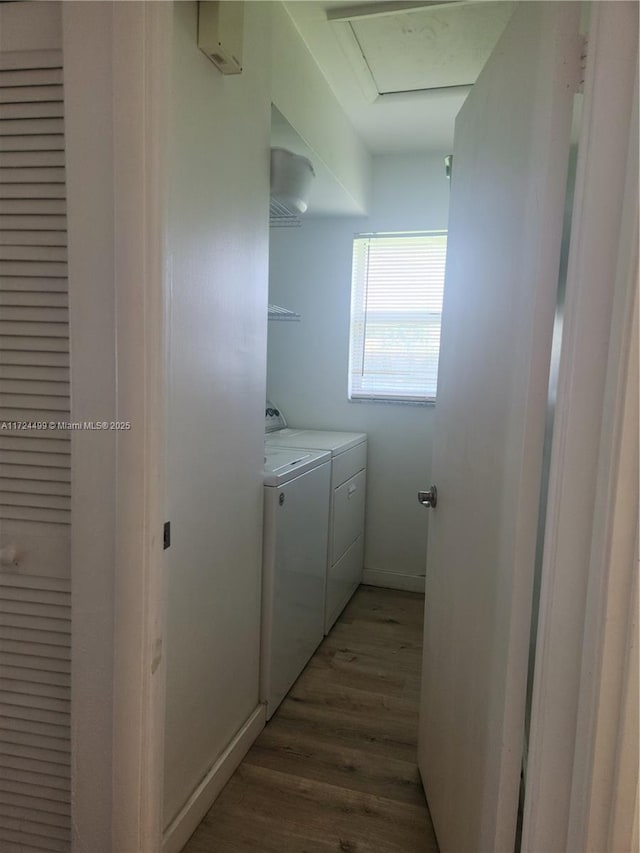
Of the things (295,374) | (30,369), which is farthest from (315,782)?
(295,374)

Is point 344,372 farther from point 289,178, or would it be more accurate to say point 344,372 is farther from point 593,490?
point 593,490

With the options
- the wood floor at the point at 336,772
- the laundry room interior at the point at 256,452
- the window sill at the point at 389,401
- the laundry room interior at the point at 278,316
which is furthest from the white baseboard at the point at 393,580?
the laundry room interior at the point at 256,452

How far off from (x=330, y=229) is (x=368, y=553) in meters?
2.02

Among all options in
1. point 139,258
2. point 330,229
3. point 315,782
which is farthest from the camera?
point 330,229

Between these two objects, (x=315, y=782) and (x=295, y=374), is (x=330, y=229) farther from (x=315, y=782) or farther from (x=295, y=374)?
(x=315, y=782)

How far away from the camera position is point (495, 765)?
96cm

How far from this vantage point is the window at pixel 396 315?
118 inches

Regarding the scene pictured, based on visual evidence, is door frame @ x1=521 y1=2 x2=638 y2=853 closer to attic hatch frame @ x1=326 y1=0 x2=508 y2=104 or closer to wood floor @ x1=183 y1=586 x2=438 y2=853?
wood floor @ x1=183 y1=586 x2=438 y2=853

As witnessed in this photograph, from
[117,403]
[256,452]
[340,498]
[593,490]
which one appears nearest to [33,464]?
[117,403]

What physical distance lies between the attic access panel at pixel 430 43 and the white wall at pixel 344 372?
850 millimetres

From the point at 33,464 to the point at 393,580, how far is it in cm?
262

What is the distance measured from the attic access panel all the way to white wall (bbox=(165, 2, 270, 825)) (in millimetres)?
506

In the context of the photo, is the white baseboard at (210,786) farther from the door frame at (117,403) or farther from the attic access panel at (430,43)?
the attic access panel at (430,43)

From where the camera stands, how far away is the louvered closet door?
0.90m
